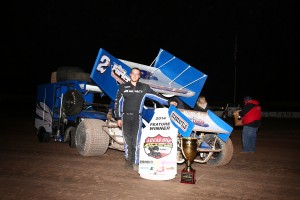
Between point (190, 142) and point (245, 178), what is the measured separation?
146 centimetres

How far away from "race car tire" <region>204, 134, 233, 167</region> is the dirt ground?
0.58 ft

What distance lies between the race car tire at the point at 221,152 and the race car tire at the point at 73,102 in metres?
3.49

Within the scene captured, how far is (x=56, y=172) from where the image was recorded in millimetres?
6223

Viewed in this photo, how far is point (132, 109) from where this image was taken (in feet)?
20.5

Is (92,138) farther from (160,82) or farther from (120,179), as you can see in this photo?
(160,82)

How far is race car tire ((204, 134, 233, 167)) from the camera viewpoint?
695cm

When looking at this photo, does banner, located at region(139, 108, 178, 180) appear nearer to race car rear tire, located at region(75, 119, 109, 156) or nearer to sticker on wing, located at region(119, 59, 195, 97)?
sticker on wing, located at region(119, 59, 195, 97)

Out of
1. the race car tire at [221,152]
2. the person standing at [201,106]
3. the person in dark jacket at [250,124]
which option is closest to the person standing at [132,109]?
the race car tire at [221,152]

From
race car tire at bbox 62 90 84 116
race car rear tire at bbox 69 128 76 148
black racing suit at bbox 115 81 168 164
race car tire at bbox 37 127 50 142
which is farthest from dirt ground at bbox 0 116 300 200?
race car tire at bbox 37 127 50 142

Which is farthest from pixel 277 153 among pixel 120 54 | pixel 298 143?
pixel 120 54

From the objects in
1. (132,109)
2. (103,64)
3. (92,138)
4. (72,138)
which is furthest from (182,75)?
(72,138)

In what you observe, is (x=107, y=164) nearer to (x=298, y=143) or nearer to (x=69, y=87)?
(x=69, y=87)

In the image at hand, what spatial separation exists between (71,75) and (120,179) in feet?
15.4

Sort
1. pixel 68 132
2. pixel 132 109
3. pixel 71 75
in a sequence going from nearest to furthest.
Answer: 1. pixel 132 109
2. pixel 68 132
3. pixel 71 75
